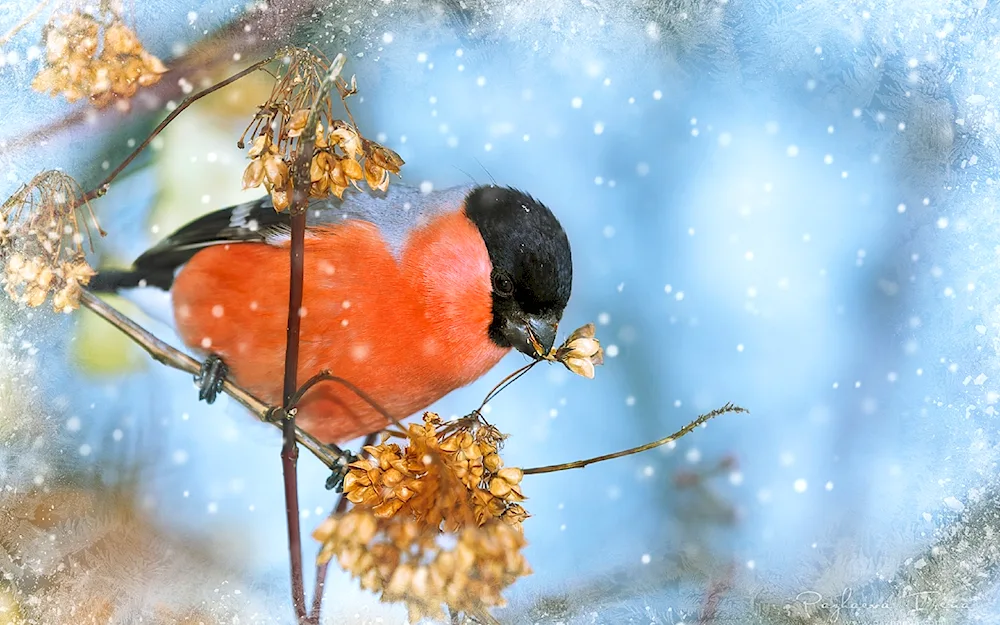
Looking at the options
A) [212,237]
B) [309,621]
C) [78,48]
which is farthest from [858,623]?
[78,48]

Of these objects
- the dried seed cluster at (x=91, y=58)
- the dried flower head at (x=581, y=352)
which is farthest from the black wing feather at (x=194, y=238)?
the dried flower head at (x=581, y=352)

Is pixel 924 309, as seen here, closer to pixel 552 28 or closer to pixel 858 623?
pixel 858 623

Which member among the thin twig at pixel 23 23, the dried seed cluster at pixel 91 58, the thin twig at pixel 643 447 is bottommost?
the thin twig at pixel 643 447

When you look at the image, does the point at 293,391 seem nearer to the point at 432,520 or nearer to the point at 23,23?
the point at 432,520

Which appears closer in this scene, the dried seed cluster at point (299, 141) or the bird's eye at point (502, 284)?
the dried seed cluster at point (299, 141)

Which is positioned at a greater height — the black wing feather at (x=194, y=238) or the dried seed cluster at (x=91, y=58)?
the dried seed cluster at (x=91, y=58)

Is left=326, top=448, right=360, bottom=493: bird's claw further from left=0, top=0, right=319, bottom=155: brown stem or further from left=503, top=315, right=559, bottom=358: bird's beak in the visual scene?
left=0, top=0, right=319, bottom=155: brown stem

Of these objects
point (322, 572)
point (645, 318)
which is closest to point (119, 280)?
point (322, 572)

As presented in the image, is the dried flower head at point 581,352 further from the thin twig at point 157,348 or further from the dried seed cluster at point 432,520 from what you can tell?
the thin twig at point 157,348
